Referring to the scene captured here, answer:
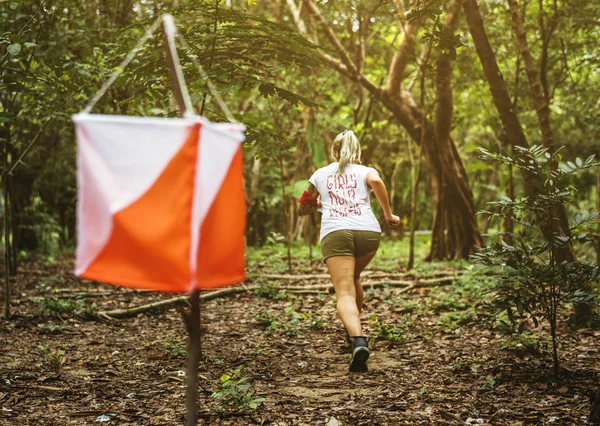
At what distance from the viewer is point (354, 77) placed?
12117 millimetres

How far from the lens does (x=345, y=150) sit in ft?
17.3

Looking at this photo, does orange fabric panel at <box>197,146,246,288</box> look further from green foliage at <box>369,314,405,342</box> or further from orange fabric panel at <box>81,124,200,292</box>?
green foliage at <box>369,314,405,342</box>

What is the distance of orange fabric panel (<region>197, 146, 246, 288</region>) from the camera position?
2.19 m

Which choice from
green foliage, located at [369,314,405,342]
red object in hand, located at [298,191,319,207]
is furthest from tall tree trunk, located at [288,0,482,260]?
red object in hand, located at [298,191,319,207]

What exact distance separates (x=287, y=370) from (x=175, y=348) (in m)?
1.13

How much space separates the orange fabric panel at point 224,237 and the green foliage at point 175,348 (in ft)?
10.7

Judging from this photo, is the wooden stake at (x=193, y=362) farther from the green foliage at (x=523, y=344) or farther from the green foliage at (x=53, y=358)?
the green foliage at (x=523, y=344)

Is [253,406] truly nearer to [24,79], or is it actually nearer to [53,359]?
[53,359]

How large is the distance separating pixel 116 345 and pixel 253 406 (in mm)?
2805

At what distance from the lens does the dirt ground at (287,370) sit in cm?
385

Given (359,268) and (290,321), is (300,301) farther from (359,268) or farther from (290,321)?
(359,268)

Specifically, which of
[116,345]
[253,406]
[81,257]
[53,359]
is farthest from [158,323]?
→ [81,257]

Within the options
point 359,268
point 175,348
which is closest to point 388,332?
point 359,268

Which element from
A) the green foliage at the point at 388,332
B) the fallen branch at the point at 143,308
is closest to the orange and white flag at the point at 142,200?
the green foliage at the point at 388,332
